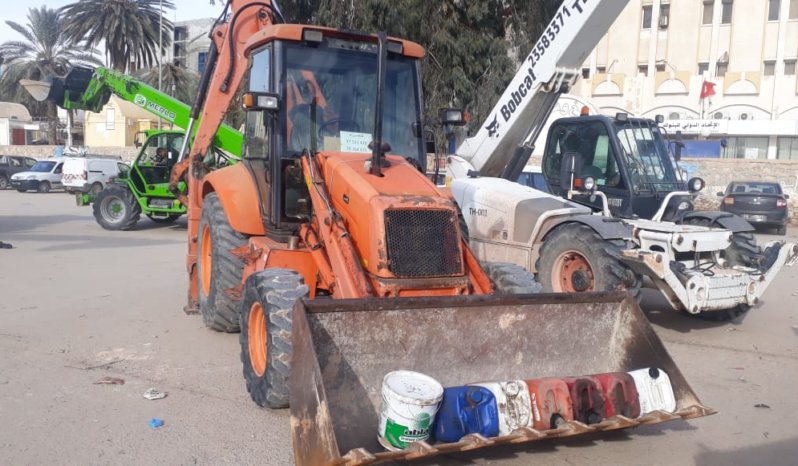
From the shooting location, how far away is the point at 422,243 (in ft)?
17.4

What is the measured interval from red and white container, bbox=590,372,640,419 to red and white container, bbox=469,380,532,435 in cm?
55

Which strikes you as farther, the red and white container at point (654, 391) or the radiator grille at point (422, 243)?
the radiator grille at point (422, 243)

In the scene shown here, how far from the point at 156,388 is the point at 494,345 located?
282 cm

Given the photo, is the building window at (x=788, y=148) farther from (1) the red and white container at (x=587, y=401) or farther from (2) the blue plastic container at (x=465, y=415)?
(2) the blue plastic container at (x=465, y=415)

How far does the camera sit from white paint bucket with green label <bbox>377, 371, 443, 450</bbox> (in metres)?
4.09

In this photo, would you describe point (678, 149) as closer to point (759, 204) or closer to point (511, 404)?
point (511, 404)

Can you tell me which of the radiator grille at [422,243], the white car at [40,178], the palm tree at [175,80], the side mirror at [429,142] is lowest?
the white car at [40,178]

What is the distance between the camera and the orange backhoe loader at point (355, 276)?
4.52 meters

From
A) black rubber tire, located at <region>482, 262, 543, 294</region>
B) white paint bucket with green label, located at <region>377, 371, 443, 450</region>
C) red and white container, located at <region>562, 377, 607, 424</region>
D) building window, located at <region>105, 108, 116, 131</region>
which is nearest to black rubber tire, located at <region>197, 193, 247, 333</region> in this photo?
black rubber tire, located at <region>482, 262, 543, 294</region>

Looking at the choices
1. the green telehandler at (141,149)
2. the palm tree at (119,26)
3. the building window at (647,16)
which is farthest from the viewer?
the building window at (647,16)

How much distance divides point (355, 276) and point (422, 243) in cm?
54

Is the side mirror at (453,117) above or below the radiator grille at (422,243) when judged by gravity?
above

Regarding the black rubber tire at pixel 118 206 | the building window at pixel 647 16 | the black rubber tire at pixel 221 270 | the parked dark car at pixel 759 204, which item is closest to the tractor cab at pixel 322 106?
the black rubber tire at pixel 221 270

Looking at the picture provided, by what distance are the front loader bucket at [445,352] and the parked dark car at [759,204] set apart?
1775cm
